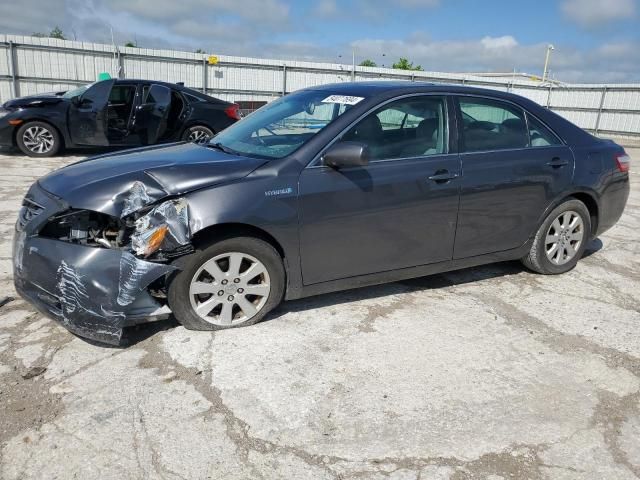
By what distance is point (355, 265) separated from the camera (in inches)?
142

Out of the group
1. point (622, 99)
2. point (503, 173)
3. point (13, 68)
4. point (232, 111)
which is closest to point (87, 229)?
point (503, 173)

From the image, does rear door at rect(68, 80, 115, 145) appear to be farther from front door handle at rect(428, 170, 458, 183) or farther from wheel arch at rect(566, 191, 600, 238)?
wheel arch at rect(566, 191, 600, 238)

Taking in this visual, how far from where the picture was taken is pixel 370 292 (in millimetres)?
4172

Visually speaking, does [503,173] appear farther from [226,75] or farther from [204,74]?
[226,75]

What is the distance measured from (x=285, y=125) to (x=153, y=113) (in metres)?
6.77

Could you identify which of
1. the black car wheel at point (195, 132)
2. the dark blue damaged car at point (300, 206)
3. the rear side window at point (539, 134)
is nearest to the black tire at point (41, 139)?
the black car wheel at point (195, 132)

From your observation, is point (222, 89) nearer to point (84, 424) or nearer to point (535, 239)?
point (535, 239)

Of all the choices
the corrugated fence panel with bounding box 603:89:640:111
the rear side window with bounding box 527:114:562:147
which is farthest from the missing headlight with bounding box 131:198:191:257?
the corrugated fence panel with bounding box 603:89:640:111

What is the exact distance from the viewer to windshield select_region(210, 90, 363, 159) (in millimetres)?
3592

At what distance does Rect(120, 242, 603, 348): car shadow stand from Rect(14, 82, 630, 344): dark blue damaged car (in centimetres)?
25

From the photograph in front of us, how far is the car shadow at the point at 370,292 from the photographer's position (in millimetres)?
3395

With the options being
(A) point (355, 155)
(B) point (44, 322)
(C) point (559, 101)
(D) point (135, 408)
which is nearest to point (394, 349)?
(A) point (355, 155)

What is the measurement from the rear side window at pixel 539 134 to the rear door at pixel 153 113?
7438mm

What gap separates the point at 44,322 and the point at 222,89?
52.7ft
